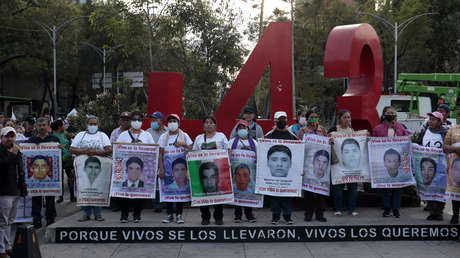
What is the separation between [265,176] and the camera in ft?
25.9

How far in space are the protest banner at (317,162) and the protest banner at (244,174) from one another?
2.80 ft

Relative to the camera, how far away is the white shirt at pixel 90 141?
811 centimetres

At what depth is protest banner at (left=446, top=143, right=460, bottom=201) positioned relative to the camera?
7.67 metres

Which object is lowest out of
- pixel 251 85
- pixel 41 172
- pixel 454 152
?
pixel 41 172

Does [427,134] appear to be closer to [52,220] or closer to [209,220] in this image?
[209,220]

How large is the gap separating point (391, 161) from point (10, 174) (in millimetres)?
5972

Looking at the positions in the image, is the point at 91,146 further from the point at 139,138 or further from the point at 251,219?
the point at 251,219

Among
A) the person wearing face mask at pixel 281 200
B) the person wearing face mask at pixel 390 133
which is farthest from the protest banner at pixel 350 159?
the person wearing face mask at pixel 281 200

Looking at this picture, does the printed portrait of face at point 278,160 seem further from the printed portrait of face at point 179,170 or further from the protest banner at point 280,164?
the printed portrait of face at point 179,170

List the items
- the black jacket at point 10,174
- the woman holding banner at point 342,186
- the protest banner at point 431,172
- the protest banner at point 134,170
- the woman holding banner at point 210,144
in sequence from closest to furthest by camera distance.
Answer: the black jacket at point 10,174
the woman holding banner at point 210,144
the protest banner at point 134,170
the protest banner at point 431,172
the woman holding banner at point 342,186

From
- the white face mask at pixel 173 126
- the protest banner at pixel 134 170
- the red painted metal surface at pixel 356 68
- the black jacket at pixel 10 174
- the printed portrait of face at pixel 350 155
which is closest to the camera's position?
the black jacket at pixel 10 174

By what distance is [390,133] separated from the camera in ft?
28.5

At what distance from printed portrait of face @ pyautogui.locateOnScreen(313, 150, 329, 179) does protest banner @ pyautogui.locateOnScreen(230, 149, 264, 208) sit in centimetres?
100

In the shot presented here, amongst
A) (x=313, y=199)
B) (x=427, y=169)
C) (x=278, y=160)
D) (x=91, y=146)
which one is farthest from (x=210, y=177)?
(x=427, y=169)
